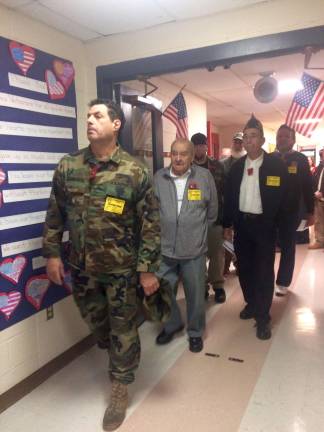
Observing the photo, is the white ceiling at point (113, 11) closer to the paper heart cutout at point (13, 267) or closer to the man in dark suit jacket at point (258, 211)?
the man in dark suit jacket at point (258, 211)

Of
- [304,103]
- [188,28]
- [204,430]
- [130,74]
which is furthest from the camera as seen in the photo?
[304,103]

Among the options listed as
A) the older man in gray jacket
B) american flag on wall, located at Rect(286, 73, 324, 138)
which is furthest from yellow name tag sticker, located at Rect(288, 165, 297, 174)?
the older man in gray jacket

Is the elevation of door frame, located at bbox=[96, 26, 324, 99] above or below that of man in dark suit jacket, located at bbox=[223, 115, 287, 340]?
above

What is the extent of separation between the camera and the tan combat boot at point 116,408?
182 cm

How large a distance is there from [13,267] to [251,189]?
1.69 metres

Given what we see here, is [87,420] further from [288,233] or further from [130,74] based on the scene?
[288,233]

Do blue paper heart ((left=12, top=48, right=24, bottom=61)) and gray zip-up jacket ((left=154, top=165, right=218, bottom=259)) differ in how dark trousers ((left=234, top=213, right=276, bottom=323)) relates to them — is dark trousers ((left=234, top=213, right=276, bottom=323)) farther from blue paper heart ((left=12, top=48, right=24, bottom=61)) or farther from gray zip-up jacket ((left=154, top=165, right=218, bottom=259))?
blue paper heart ((left=12, top=48, right=24, bottom=61))

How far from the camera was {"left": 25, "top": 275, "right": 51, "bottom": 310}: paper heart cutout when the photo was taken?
2.15 meters

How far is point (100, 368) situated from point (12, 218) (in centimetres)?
114

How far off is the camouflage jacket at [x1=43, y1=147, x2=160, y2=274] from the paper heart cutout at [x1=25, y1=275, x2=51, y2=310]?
0.33m

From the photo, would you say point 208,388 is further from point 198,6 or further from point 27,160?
point 198,6

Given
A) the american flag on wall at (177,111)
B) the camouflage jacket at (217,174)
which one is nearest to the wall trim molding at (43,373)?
the camouflage jacket at (217,174)

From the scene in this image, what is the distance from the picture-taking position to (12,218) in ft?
6.65

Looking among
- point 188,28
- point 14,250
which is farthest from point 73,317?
point 188,28
